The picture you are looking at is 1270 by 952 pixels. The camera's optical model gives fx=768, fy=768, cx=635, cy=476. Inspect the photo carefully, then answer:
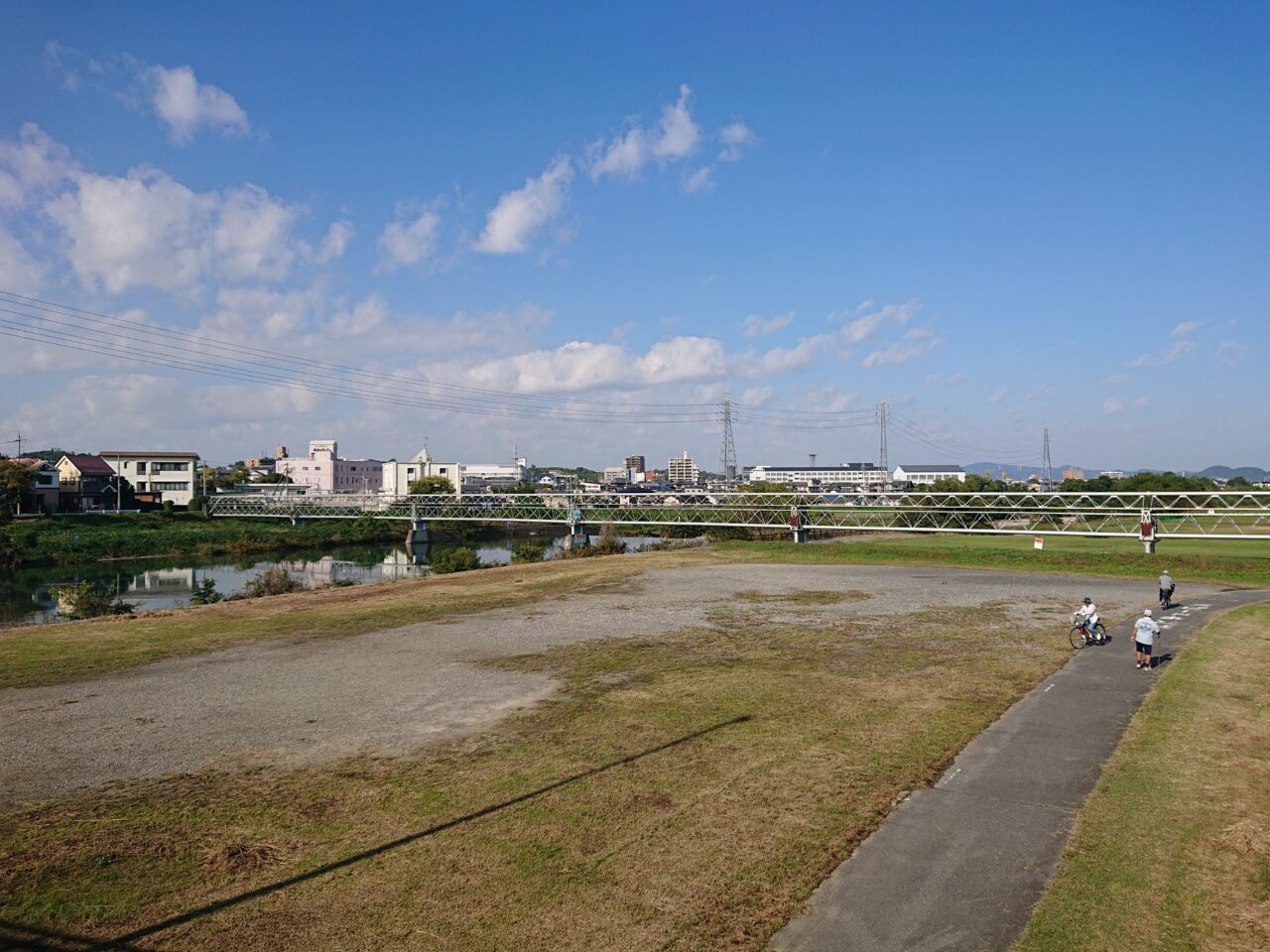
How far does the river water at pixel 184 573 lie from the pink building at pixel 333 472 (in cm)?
8384

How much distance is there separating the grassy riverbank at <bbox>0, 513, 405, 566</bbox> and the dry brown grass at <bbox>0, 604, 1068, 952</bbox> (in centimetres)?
6271

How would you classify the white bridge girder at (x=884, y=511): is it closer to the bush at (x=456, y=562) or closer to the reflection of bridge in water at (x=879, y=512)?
the reflection of bridge in water at (x=879, y=512)

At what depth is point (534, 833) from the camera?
29.9 feet

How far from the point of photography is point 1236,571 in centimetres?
3647

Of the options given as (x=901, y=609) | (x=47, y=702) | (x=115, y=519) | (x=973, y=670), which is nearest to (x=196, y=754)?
(x=47, y=702)

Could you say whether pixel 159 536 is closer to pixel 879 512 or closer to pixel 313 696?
pixel 313 696

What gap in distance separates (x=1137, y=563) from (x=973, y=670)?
28.9 m

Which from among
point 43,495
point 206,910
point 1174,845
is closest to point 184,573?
point 43,495

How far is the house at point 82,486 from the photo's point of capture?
289 feet

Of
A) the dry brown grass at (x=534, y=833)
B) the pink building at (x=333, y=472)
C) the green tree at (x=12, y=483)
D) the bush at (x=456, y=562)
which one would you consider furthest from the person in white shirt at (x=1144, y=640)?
the pink building at (x=333, y=472)

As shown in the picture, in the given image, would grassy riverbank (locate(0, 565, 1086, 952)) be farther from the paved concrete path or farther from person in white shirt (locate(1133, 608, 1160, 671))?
person in white shirt (locate(1133, 608, 1160, 671))

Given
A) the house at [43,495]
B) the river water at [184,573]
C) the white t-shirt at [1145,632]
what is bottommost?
the river water at [184,573]

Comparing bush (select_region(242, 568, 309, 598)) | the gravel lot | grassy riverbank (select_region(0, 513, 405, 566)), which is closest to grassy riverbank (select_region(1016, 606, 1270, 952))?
the gravel lot

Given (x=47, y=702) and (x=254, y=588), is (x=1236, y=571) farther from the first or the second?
(x=254, y=588)
